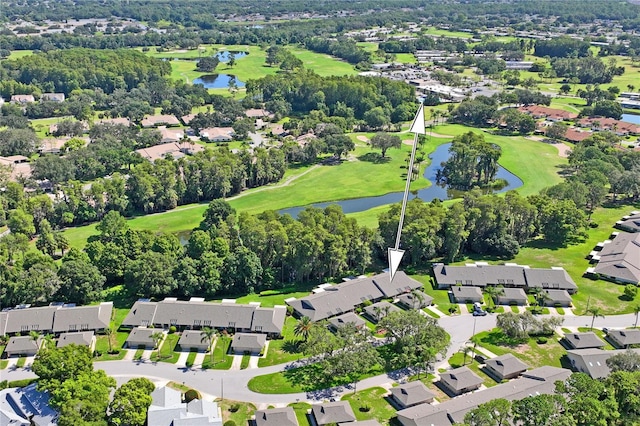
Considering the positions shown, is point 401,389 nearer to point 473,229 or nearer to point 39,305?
point 473,229

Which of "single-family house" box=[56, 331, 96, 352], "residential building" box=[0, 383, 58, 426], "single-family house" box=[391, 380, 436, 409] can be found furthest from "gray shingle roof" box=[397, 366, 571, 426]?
"single-family house" box=[56, 331, 96, 352]

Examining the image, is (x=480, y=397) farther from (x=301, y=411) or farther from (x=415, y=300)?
(x=415, y=300)

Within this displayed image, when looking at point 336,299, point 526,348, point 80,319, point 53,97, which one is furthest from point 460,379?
point 53,97

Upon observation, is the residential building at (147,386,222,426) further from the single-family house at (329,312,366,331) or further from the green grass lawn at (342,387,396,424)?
the single-family house at (329,312,366,331)

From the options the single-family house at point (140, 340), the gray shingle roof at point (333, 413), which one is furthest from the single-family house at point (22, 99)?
the gray shingle roof at point (333, 413)

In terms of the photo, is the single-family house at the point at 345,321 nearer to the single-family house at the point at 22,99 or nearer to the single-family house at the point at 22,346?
the single-family house at the point at 22,346

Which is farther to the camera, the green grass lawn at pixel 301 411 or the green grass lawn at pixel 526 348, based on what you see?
the green grass lawn at pixel 526 348
